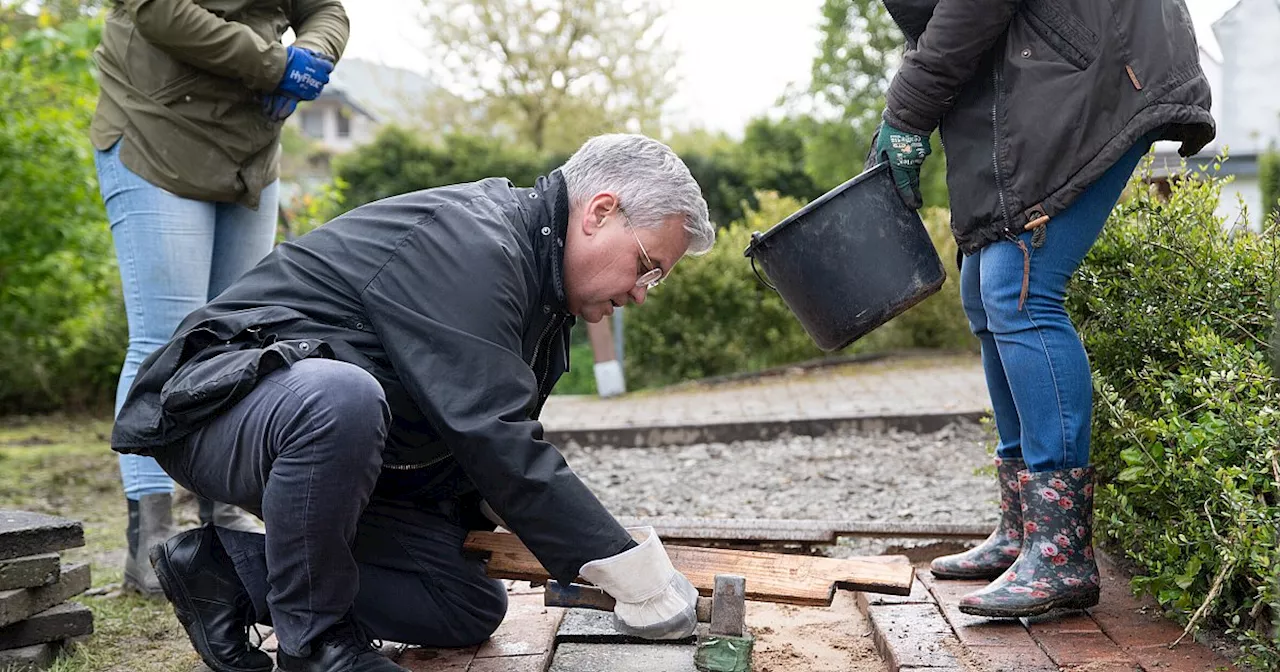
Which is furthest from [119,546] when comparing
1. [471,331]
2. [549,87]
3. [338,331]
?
[549,87]

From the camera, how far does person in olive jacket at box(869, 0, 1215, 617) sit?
242 centimetres

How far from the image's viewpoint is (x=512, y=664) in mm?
2465

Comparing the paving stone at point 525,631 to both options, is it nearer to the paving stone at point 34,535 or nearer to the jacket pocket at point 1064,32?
the paving stone at point 34,535

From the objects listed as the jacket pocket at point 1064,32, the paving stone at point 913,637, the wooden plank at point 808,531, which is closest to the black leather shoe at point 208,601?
the wooden plank at point 808,531

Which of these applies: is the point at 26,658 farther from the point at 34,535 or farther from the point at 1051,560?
the point at 1051,560

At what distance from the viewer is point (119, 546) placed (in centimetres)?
417

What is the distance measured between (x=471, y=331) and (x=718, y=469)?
3316 millimetres

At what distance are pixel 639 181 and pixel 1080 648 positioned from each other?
133cm

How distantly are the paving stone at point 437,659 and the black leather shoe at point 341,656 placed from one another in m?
0.20

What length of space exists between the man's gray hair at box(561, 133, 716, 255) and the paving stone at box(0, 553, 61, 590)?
143 centimetres

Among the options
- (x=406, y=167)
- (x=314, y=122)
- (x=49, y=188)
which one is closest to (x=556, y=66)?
(x=406, y=167)

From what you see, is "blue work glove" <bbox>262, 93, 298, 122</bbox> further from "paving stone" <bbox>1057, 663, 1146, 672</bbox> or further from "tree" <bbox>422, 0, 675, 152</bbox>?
"tree" <bbox>422, 0, 675, 152</bbox>

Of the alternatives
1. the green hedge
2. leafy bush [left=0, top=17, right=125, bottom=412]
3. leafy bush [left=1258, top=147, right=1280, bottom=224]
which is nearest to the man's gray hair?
leafy bush [left=0, top=17, right=125, bottom=412]

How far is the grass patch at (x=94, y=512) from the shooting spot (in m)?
2.72
